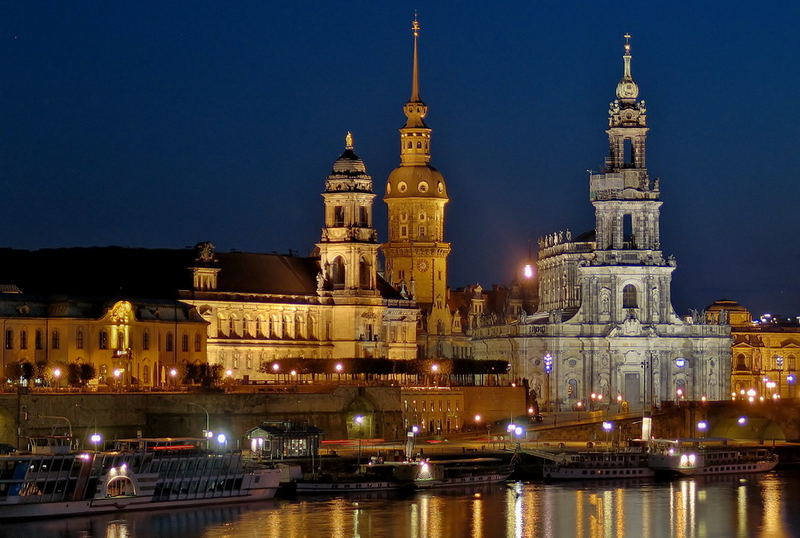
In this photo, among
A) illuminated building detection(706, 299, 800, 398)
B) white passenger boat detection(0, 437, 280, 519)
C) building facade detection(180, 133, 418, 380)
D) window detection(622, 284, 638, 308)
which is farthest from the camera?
illuminated building detection(706, 299, 800, 398)

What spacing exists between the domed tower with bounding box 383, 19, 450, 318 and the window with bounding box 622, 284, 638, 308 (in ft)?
52.6

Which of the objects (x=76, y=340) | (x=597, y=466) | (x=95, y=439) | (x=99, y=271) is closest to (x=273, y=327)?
(x=99, y=271)

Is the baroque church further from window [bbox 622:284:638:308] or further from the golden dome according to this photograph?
the golden dome

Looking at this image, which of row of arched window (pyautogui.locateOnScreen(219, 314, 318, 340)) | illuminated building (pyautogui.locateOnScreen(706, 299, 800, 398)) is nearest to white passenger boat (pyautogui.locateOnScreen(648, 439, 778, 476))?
row of arched window (pyautogui.locateOnScreen(219, 314, 318, 340))

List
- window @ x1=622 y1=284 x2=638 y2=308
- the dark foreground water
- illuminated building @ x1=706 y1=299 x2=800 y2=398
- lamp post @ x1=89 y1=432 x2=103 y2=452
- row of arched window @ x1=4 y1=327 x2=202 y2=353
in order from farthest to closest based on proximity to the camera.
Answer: illuminated building @ x1=706 y1=299 x2=800 y2=398 → window @ x1=622 y1=284 x2=638 y2=308 → row of arched window @ x1=4 y1=327 x2=202 y2=353 → lamp post @ x1=89 y1=432 x2=103 y2=452 → the dark foreground water

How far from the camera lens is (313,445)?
125 meters

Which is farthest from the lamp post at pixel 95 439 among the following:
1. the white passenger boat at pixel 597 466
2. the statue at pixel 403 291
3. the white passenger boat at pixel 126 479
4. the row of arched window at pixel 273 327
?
the statue at pixel 403 291

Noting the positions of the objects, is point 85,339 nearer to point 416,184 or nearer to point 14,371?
point 14,371

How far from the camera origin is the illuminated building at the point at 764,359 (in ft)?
640

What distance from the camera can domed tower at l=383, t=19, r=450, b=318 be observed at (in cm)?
18088

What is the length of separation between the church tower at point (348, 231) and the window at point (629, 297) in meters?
24.4

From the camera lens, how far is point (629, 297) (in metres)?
174

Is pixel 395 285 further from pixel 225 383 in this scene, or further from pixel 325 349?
pixel 225 383

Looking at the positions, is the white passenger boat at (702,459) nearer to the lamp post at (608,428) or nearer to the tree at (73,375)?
the lamp post at (608,428)
